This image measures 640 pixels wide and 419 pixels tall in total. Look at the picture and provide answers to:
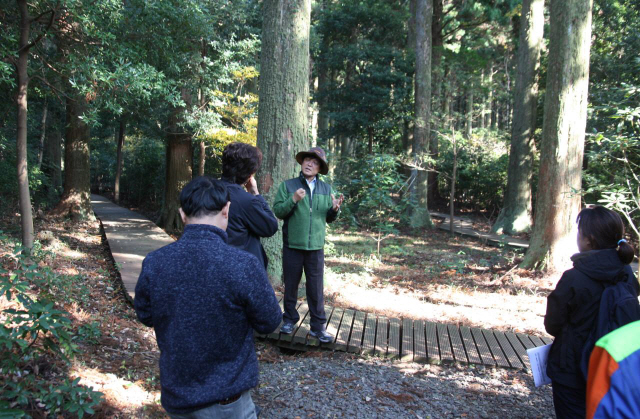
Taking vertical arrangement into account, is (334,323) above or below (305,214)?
below

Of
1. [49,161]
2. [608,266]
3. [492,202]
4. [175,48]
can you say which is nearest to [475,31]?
[492,202]

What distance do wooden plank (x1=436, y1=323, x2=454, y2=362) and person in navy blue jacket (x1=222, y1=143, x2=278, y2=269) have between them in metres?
2.23

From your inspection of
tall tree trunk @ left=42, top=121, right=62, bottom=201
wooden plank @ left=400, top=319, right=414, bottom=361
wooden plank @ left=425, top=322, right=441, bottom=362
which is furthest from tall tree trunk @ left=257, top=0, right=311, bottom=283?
tall tree trunk @ left=42, top=121, right=62, bottom=201

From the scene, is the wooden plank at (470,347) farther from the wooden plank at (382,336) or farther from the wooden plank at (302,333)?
the wooden plank at (302,333)

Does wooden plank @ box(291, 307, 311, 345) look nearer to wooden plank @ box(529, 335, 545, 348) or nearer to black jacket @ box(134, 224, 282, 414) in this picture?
wooden plank @ box(529, 335, 545, 348)

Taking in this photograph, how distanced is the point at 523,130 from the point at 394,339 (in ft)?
44.9

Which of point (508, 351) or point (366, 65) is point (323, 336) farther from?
point (366, 65)

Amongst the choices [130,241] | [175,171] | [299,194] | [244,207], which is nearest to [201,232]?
[244,207]

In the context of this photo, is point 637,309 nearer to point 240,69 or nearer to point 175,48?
point 175,48

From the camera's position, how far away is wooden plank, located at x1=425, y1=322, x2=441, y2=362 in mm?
4313

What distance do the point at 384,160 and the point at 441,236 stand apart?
6007 millimetres

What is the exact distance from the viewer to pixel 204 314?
1.78 m

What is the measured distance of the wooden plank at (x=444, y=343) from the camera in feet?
14.2

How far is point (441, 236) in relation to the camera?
53.2 feet
